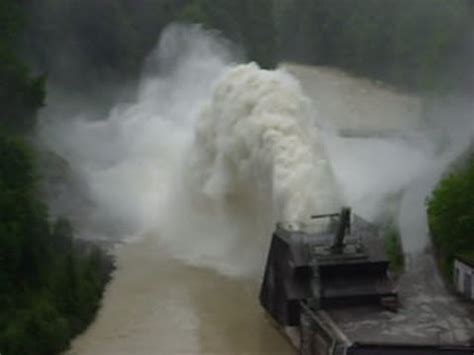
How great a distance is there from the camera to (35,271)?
25203 millimetres

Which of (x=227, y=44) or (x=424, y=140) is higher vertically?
(x=227, y=44)

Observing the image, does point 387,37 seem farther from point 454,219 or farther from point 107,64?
point 454,219

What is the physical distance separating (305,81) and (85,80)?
19.7m

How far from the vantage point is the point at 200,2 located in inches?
2452

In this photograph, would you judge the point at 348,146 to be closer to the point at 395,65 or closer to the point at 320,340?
the point at 320,340

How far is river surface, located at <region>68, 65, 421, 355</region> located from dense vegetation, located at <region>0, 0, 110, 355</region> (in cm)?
52

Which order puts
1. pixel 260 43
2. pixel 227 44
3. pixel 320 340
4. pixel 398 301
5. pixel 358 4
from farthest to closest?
pixel 358 4 < pixel 260 43 < pixel 227 44 < pixel 398 301 < pixel 320 340

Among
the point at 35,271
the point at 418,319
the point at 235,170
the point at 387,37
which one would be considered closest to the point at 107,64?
the point at 387,37

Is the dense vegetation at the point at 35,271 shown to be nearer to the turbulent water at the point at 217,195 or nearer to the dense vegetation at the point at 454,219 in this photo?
the turbulent water at the point at 217,195

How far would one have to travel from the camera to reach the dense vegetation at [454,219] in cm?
2338

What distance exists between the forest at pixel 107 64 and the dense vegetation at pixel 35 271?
0.12ft

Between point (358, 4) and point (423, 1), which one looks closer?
point (423, 1)

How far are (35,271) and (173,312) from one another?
317 cm

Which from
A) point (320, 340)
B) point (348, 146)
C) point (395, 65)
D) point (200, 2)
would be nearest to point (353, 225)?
point (320, 340)
